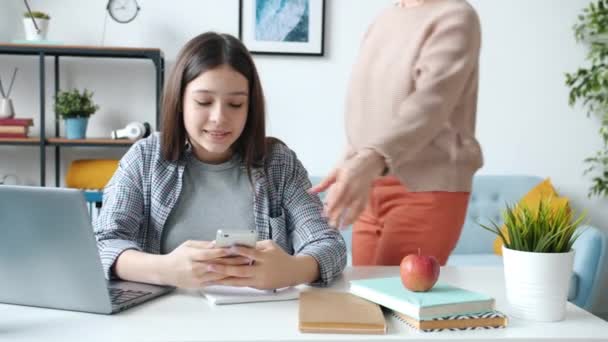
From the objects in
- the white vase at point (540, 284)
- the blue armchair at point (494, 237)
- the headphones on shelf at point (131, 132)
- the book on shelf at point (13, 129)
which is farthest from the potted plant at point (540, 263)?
the book on shelf at point (13, 129)

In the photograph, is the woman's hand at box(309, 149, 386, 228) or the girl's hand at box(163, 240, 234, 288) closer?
the woman's hand at box(309, 149, 386, 228)

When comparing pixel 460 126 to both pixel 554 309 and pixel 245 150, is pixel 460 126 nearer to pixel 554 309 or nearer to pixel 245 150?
pixel 554 309

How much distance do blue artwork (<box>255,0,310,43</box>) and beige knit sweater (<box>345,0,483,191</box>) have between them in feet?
6.67

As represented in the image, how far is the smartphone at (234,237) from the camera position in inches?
45.3

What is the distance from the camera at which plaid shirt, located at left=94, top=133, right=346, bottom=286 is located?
1.37m

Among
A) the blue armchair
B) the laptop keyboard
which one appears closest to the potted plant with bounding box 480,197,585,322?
the laptop keyboard

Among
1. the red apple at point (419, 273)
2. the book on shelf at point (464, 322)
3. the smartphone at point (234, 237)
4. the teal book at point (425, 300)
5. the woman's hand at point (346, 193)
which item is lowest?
the book on shelf at point (464, 322)

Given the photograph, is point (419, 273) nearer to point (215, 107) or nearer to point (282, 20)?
point (215, 107)

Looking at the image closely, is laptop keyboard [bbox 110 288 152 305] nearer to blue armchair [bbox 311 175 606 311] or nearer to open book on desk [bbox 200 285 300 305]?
open book on desk [bbox 200 285 300 305]

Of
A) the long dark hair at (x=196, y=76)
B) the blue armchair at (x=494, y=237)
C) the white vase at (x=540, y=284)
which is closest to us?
the white vase at (x=540, y=284)

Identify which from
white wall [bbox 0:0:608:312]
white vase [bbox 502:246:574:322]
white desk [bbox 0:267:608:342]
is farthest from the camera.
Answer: white wall [bbox 0:0:608:312]

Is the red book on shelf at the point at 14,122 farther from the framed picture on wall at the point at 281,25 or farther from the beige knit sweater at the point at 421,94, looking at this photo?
the beige knit sweater at the point at 421,94

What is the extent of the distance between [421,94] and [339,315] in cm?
41

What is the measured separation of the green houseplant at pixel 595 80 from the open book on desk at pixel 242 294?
2.75m
